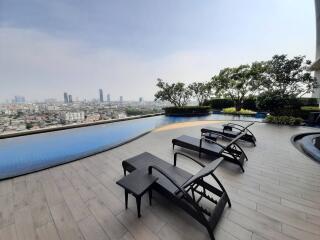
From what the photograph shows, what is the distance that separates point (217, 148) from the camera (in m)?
3.40

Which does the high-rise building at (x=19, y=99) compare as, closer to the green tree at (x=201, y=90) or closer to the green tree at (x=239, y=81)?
the green tree at (x=201, y=90)

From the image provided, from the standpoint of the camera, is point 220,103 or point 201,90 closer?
point 201,90

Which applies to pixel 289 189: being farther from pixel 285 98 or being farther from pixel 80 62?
pixel 80 62

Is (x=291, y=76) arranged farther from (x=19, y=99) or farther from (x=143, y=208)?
(x=19, y=99)

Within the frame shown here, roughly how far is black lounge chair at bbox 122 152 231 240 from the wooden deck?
0.18 meters

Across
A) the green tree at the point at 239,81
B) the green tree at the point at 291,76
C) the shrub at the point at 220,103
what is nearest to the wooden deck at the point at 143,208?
the green tree at the point at 291,76

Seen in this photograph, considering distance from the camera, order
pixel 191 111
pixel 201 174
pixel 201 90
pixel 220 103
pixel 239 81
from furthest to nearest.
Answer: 1. pixel 220 103
2. pixel 201 90
3. pixel 191 111
4. pixel 239 81
5. pixel 201 174

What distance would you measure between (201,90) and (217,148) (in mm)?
13039

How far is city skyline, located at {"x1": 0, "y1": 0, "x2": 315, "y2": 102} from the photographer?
5.70 metres

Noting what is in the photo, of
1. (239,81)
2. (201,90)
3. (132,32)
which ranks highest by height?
(132,32)

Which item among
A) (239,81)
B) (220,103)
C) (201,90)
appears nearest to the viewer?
(239,81)

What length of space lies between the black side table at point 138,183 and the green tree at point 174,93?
14128 millimetres

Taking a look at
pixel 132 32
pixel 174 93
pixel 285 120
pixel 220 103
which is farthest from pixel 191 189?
pixel 220 103

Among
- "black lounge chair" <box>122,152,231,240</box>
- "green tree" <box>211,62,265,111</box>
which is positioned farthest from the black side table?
"green tree" <box>211,62,265,111</box>
